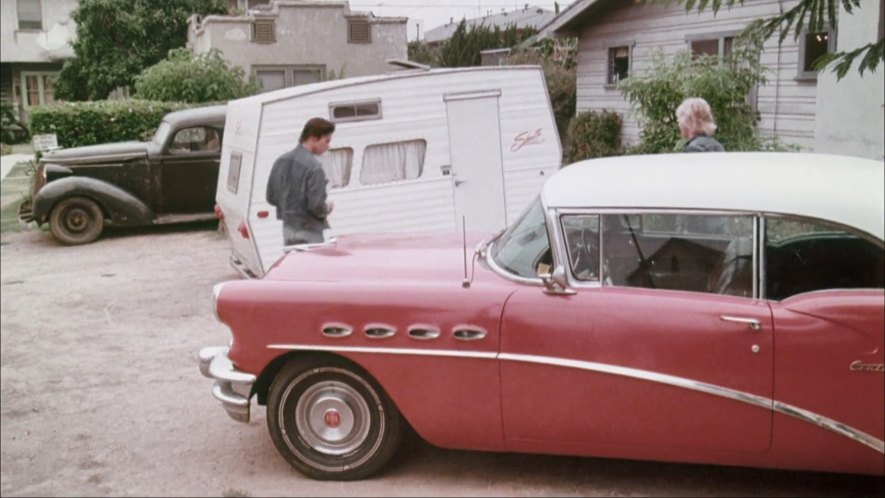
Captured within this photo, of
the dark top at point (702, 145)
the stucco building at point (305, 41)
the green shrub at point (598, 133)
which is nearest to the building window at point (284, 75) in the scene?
the stucco building at point (305, 41)

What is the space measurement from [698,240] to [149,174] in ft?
31.0

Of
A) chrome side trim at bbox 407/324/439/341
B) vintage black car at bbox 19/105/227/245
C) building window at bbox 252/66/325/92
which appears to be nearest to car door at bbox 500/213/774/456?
chrome side trim at bbox 407/324/439/341

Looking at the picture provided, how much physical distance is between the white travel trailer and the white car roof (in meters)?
4.33

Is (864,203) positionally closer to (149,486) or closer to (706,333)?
(706,333)

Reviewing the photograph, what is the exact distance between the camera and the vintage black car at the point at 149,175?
11.8 meters

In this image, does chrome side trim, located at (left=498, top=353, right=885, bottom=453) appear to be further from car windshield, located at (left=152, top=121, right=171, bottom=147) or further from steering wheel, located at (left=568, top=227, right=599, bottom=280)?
car windshield, located at (left=152, top=121, right=171, bottom=147)

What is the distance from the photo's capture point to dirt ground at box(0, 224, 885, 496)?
3.50 metres

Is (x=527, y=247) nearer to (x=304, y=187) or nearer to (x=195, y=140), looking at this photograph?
(x=304, y=187)

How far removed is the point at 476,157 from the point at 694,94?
357 centimetres

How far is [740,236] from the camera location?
433cm

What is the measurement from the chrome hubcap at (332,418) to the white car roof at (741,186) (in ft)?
4.34

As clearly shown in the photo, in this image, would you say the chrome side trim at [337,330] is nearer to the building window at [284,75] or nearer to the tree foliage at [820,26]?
the tree foliage at [820,26]

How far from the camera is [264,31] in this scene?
22.2m

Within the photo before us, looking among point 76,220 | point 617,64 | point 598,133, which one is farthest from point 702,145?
point 617,64
